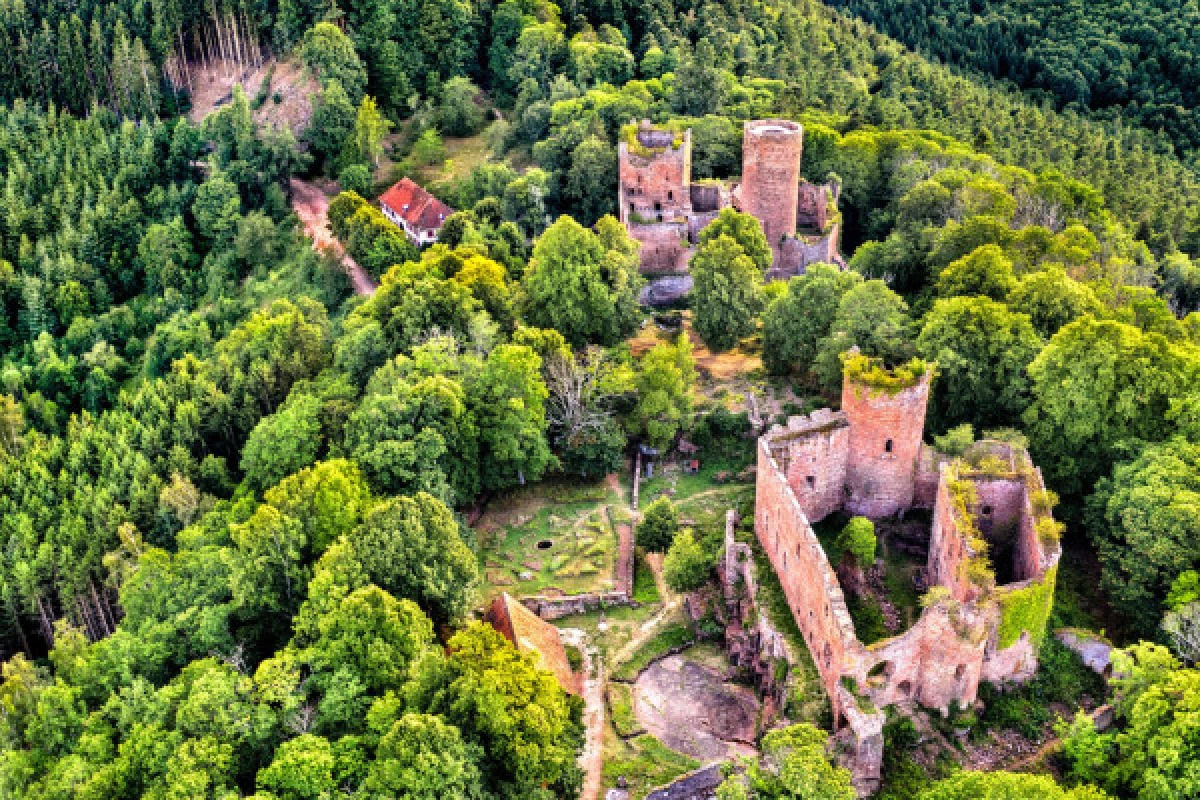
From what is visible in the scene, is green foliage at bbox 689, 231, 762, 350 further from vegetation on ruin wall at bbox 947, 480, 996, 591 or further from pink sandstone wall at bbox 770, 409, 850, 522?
vegetation on ruin wall at bbox 947, 480, 996, 591

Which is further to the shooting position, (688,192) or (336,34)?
(336,34)

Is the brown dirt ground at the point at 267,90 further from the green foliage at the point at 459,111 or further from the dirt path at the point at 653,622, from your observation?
the dirt path at the point at 653,622

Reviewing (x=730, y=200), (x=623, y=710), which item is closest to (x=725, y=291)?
(x=730, y=200)

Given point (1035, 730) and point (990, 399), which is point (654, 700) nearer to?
point (1035, 730)

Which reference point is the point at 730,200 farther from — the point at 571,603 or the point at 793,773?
the point at 793,773

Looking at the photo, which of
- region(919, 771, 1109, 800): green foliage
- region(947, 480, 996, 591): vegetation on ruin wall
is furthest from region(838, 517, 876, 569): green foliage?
region(919, 771, 1109, 800): green foliage

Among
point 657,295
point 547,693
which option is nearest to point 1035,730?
point 547,693
